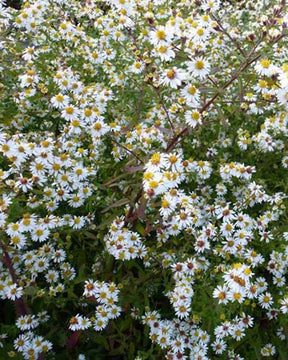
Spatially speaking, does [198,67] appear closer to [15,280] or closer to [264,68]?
[264,68]

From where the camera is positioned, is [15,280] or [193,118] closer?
[193,118]

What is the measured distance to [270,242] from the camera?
2.91 m

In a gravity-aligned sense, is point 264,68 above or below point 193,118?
above

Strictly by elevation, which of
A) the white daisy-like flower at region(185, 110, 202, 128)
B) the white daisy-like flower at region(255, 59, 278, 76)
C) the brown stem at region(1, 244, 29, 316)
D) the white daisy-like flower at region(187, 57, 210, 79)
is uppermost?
the white daisy-like flower at region(255, 59, 278, 76)

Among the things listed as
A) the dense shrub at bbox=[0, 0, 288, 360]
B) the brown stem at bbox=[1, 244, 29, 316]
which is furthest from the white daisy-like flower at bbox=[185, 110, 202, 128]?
the brown stem at bbox=[1, 244, 29, 316]

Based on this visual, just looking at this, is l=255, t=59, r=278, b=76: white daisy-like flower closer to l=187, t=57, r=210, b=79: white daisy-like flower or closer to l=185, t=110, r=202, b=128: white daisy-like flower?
l=187, t=57, r=210, b=79: white daisy-like flower

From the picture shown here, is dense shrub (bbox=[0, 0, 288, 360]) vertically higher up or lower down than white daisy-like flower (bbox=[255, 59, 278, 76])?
lower down

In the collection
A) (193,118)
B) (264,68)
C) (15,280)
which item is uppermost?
(264,68)

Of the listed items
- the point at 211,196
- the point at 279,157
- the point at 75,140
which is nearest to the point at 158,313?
the point at 211,196

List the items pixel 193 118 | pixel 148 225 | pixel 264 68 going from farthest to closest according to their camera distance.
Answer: pixel 148 225 < pixel 264 68 < pixel 193 118

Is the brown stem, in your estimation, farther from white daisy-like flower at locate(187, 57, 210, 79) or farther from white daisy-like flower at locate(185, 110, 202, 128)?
white daisy-like flower at locate(187, 57, 210, 79)

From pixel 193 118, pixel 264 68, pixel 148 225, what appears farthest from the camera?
pixel 148 225

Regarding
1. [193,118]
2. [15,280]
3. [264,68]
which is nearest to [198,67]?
[193,118]

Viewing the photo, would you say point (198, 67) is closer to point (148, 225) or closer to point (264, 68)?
point (264, 68)
